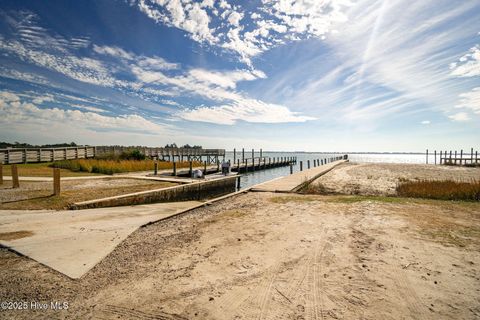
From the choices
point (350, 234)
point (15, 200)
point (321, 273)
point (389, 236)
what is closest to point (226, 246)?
point (321, 273)

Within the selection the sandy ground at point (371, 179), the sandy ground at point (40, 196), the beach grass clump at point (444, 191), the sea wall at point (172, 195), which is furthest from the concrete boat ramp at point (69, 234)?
the beach grass clump at point (444, 191)

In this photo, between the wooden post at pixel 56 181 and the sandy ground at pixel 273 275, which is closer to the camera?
the sandy ground at pixel 273 275

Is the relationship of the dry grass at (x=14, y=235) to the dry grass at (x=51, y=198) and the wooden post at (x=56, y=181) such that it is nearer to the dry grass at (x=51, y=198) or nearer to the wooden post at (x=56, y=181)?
the dry grass at (x=51, y=198)

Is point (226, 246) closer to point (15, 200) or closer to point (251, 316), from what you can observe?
point (251, 316)

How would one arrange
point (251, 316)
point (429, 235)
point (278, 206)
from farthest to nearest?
point (278, 206) → point (429, 235) → point (251, 316)

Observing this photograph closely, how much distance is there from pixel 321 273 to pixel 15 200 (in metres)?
10.4

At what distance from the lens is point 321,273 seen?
3721 millimetres

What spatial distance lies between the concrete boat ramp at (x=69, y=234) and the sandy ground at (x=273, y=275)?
22 centimetres

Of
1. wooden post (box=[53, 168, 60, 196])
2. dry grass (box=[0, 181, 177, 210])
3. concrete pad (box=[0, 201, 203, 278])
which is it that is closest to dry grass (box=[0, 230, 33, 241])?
concrete pad (box=[0, 201, 203, 278])

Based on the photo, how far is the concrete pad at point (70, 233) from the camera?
13.3ft

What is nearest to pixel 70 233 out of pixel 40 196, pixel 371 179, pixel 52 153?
pixel 40 196

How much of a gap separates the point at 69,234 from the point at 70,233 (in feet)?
0.25

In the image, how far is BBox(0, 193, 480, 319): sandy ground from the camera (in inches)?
112

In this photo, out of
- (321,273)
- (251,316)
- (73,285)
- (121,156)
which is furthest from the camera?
(121,156)
